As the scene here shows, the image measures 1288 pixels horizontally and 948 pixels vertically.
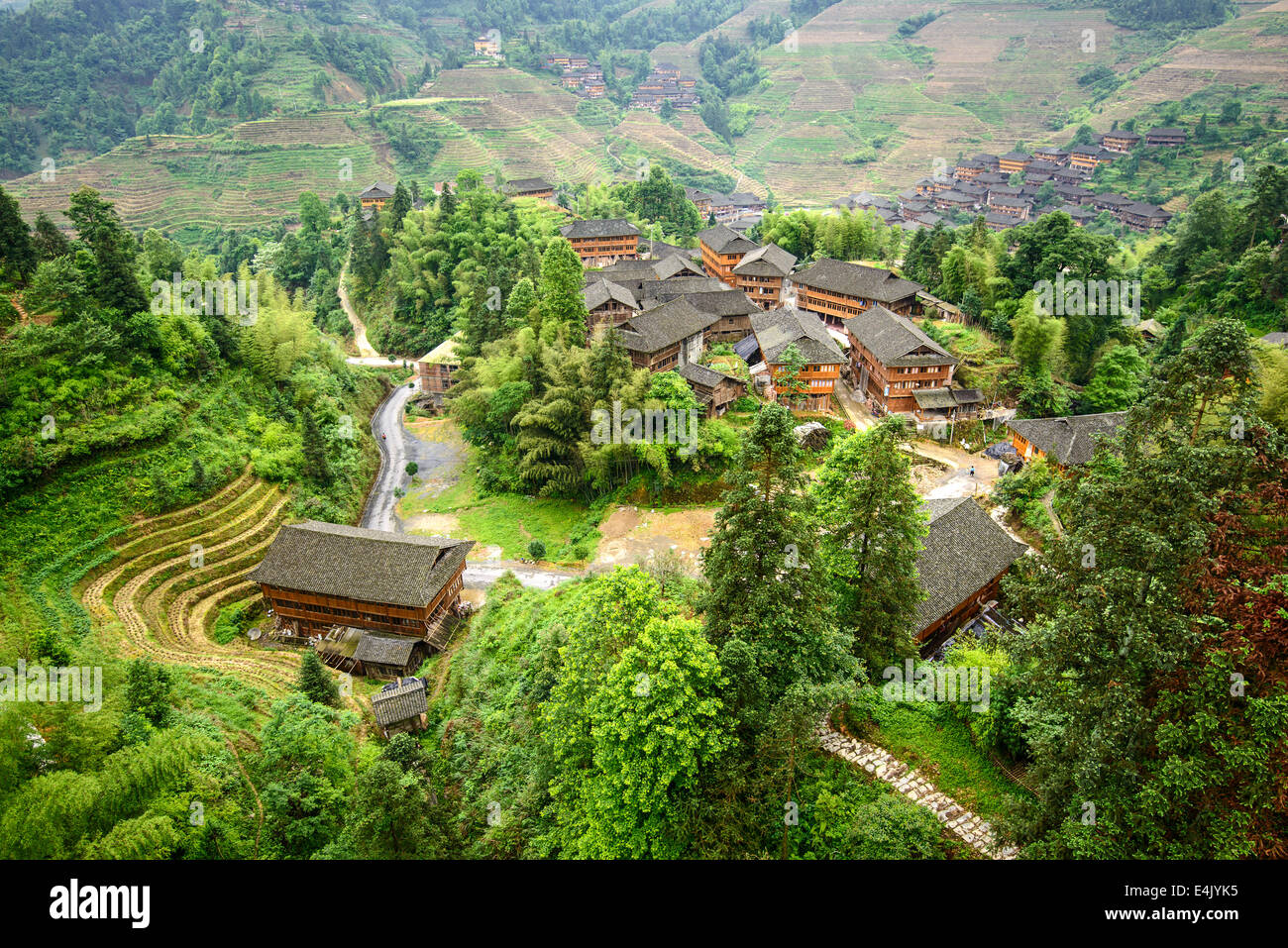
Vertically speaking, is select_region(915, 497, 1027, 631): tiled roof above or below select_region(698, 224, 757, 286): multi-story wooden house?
below

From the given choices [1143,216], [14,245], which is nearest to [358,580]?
[14,245]

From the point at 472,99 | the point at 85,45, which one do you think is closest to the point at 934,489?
the point at 472,99

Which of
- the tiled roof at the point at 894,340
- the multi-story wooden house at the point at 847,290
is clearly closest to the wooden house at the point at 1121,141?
the multi-story wooden house at the point at 847,290

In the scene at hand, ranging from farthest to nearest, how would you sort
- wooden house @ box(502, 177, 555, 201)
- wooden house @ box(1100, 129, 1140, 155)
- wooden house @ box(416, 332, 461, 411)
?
wooden house @ box(1100, 129, 1140, 155) → wooden house @ box(502, 177, 555, 201) → wooden house @ box(416, 332, 461, 411)

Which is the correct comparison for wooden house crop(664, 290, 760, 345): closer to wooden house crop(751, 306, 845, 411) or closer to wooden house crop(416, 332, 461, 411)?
wooden house crop(751, 306, 845, 411)

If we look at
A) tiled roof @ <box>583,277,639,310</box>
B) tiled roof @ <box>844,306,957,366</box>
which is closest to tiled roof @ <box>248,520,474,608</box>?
tiled roof @ <box>583,277,639,310</box>

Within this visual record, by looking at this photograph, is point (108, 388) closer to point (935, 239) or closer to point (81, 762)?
point (81, 762)
